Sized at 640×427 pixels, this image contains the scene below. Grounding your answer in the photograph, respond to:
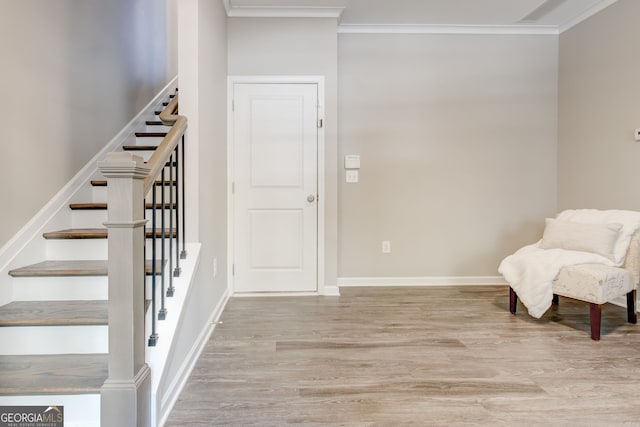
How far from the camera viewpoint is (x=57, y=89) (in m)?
2.27

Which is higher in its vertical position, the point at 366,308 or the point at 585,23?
the point at 585,23

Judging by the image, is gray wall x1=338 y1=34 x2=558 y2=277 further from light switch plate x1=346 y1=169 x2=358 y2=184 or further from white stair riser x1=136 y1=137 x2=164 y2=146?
white stair riser x1=136 y1=137 x2=164 y2=146

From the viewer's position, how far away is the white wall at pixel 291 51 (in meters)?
3.28

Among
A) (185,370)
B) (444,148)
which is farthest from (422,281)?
(185,370)

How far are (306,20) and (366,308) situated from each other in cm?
268

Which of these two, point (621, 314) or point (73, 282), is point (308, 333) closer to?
point (73, 282)

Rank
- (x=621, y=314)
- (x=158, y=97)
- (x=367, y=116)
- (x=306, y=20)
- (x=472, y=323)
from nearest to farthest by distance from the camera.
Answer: (x=472, y=323) → (x=621, y=314) → (x=306, y=20) → (x=367, y=116) → (x=158, y=97)

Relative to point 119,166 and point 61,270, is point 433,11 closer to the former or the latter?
point 119,166

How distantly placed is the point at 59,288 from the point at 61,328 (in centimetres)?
34

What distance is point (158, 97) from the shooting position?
387cm

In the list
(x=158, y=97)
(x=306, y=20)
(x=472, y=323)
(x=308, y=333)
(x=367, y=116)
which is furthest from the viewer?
(x=158, y=97)

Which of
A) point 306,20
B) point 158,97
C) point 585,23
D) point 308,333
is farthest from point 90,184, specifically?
point 585,23

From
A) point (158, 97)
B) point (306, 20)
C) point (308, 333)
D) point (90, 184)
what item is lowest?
point (308, 333)

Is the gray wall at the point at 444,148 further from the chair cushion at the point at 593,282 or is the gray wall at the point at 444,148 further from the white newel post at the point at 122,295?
the white newel post at the point at 122,295
